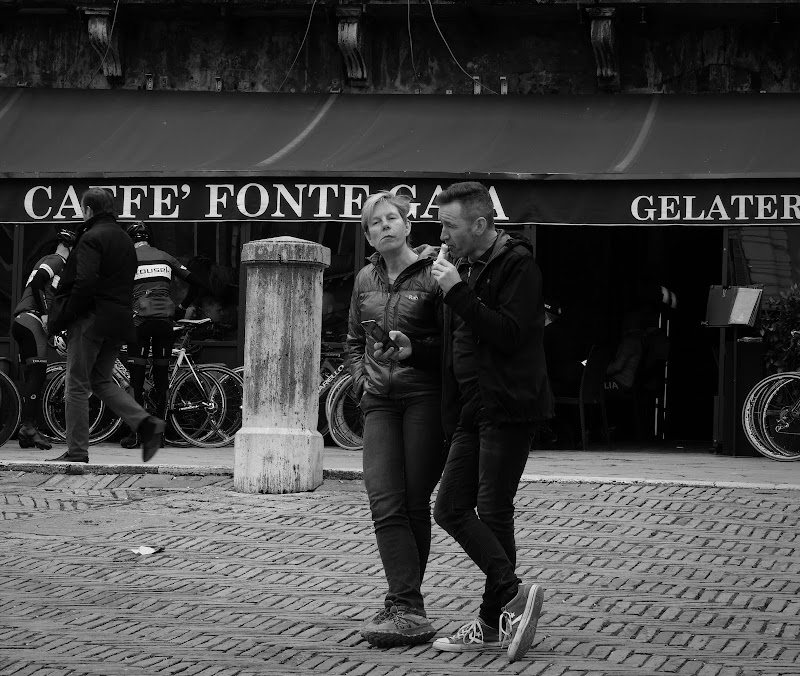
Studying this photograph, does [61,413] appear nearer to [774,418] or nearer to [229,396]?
[229,396]

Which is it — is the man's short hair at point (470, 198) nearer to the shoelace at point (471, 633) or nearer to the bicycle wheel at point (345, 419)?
the shoelace at point (471, 633)

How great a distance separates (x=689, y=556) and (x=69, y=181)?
23.5 feet

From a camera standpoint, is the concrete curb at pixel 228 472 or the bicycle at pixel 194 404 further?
the bicycle at pixel 194 404

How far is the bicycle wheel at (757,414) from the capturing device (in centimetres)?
1228

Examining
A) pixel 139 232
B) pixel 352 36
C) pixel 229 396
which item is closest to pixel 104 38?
pixel 352 36

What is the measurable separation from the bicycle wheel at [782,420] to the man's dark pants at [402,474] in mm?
7024

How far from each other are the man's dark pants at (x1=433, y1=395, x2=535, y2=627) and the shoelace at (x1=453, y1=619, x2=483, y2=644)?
0.16 feet

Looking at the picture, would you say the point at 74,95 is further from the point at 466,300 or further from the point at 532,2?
the point at 466,300

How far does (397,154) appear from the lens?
13.4m

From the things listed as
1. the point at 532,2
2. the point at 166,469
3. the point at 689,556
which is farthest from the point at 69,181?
the point at 689,556

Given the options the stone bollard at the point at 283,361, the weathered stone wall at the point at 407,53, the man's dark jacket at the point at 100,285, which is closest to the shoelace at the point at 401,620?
the stone bollard at the point at 283,361

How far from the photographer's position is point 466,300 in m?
5.36

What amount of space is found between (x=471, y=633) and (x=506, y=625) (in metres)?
0.14

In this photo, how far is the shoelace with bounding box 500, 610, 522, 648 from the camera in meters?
5.52
